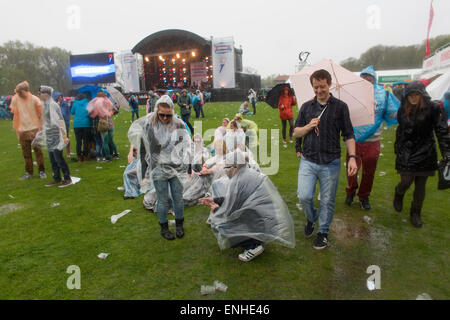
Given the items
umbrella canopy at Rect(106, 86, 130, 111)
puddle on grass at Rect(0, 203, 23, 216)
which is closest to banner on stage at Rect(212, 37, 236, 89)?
umbrella canopy at Rect(106, 86, 130, 111)

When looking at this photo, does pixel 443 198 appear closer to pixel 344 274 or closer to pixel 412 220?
pixel 412 220

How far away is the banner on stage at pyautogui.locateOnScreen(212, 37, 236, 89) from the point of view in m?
30.7

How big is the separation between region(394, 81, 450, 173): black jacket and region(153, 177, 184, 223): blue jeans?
9.61 ft

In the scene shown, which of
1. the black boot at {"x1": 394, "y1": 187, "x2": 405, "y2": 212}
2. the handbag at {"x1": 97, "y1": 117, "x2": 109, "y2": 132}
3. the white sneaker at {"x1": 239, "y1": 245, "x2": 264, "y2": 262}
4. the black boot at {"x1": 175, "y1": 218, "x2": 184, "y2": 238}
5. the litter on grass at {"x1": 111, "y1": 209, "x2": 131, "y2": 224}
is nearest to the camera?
the white sneaker at {"x1": 239, "y1": 245, "x2": 264, "y2": 262}

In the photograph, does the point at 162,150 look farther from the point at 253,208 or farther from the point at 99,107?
the point at 99,107

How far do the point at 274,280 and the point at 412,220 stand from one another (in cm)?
228

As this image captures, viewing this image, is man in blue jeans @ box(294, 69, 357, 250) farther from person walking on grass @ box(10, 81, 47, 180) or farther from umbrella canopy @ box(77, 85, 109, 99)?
umbrella canopy @ box(77, 85, 109, 99)

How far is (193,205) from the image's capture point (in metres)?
4.70

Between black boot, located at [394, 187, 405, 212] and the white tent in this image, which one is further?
the white tent

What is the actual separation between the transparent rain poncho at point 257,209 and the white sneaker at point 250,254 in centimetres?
19

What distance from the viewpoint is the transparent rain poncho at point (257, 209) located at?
2.93 m

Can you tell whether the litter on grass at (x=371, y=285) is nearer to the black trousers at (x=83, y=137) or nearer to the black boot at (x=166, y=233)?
the black boot at (x=166, y=233)

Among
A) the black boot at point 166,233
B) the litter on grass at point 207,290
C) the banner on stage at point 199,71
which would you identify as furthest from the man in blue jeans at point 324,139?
the banner on stage at point 199,71
